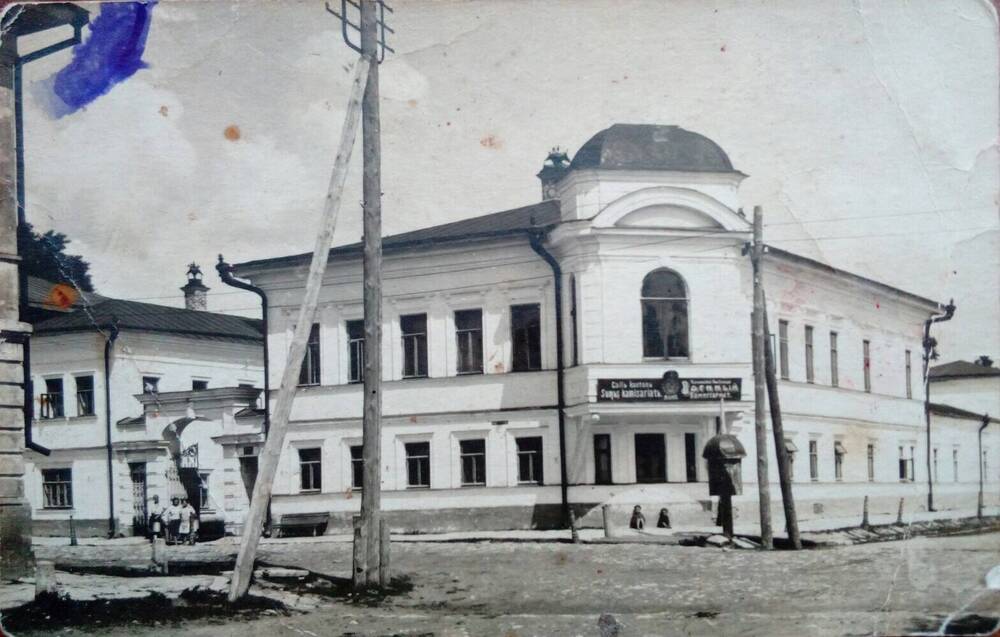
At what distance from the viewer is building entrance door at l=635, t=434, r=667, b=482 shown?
805cm

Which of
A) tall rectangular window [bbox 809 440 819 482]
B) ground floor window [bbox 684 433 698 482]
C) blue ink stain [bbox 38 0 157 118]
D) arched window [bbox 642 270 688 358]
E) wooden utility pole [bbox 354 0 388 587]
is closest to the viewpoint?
wooden utility pole [bbox 354 0 388 587]

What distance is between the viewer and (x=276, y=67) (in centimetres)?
766

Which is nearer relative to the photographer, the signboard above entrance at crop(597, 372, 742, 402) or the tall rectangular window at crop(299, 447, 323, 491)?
the tall rectangular window at crop(299, 447, 323, 491)

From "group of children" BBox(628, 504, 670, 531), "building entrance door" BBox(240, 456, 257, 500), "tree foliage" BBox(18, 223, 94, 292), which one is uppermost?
"tree foliage" BBox(18, 223, 94, 292)

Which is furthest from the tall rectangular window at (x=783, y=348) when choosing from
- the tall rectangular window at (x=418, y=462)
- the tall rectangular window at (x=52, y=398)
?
the tall rectangular window at (x=52, y=398)

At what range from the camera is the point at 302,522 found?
7812 millimetres

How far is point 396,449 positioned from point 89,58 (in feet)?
10.2

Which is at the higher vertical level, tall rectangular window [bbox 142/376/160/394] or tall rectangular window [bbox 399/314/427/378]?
tall rectangular window [bbox 399/314/427/378]

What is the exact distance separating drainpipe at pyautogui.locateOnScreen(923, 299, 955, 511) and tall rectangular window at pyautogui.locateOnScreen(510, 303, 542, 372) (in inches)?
96.0

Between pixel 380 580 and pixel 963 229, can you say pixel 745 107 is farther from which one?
pixel 380 580

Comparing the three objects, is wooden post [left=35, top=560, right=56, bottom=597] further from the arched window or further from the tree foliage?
the arched window

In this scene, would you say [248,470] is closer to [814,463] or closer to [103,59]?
[103,59]

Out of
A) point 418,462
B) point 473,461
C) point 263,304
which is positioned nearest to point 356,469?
point 418,462

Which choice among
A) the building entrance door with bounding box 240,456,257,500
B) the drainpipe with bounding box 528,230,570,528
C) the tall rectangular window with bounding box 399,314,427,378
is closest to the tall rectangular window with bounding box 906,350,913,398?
the drainpipe with bounding box 528,230,570,528
